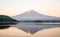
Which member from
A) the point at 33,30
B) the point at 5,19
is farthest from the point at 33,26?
the point at 5,19

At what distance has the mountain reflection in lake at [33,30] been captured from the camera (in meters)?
0.97

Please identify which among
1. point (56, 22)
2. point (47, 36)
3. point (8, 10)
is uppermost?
point (8, 10)

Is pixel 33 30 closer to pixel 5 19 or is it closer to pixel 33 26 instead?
pixel 33 26

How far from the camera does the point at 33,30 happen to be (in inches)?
38.6

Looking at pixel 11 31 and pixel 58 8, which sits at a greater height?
pixel 58 8

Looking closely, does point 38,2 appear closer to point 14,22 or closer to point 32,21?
point 32,21

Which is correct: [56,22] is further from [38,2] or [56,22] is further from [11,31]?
[11,31]

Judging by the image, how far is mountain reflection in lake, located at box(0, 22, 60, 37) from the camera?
0.97 meters

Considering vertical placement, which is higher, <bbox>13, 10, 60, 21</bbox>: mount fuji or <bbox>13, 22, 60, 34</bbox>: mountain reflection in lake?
<bbox>13, 10, 60, 21</bbox>: mount fuji

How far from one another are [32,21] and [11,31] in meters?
0.21

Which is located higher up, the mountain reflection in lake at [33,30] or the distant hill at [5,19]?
the distant hill at [5,19]

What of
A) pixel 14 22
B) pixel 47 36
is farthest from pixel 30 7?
pixel 47 36

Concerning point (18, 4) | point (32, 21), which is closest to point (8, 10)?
point (18, 4)

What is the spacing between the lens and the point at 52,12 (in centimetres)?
98
